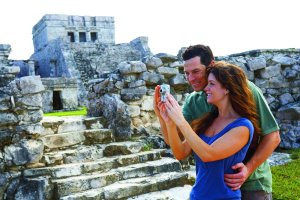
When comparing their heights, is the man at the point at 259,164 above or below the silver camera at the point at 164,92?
below

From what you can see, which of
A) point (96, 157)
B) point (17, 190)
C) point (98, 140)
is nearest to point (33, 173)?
point (17, 190)

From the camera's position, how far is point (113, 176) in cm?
420

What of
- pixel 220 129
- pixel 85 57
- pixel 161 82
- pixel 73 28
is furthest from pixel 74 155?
pixel 73 28

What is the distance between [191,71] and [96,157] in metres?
2.73

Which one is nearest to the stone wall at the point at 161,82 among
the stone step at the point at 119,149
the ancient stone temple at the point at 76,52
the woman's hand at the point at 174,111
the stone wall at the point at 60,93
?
the stone step at the point at 119,149

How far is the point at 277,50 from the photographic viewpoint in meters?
9.51

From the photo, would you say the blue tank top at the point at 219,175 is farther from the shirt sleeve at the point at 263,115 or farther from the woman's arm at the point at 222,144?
the shirt sleeve at the point at 263,115

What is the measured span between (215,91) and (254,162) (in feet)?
1.66

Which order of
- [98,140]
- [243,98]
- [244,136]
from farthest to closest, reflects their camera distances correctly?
[98,140] < [243,98] < [244,136]

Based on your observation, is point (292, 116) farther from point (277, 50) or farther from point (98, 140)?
point (98, 140)

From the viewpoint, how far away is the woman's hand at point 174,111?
1.94 m

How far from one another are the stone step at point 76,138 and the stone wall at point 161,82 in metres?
0.30

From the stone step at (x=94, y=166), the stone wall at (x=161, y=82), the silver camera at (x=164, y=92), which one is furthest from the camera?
the stone wall at (x=161, y=82)

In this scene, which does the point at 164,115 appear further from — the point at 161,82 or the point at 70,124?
the point at 161,82
